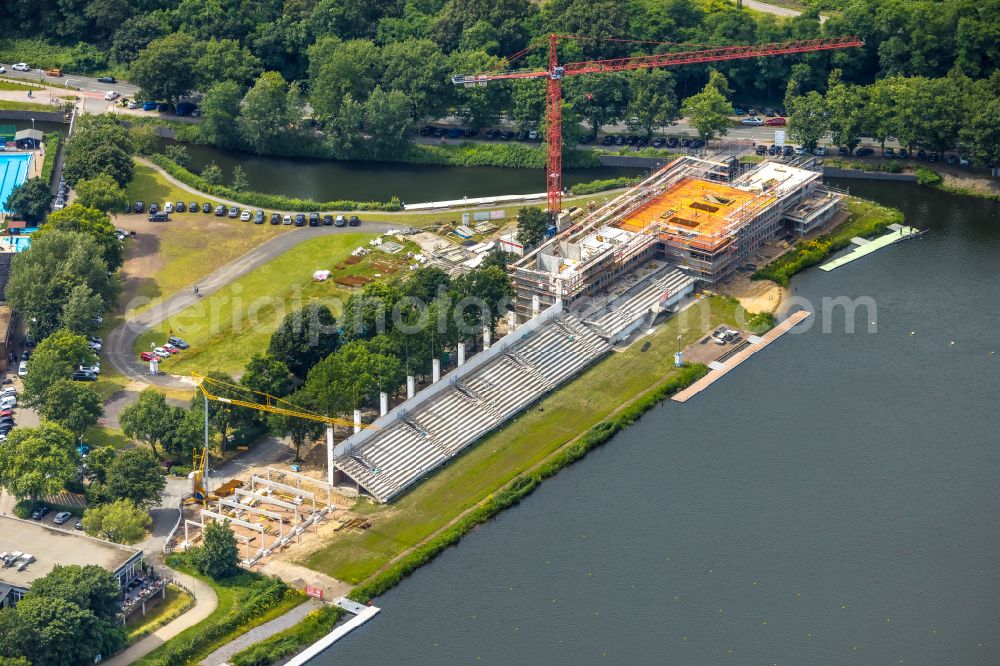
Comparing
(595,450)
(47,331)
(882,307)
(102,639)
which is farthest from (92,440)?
(882,307)

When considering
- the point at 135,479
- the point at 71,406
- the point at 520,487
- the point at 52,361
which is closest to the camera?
the point at 135,479

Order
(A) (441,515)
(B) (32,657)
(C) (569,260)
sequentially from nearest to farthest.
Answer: (B) (32,657), (A) (441,515), (C) (569,260)

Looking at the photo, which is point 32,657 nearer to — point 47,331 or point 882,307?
point 47,331

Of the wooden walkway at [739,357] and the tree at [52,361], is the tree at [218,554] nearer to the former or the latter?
the tree at [52,361]

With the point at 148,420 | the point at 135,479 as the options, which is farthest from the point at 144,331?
the point at 135,479

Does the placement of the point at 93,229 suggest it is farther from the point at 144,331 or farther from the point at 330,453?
the point at 330,453

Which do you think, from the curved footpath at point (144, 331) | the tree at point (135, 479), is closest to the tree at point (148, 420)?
the tree at point (135, 479)
